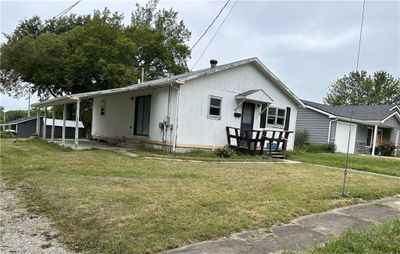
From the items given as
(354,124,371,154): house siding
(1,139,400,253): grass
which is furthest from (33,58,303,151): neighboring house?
(354,124,371,154): house siding

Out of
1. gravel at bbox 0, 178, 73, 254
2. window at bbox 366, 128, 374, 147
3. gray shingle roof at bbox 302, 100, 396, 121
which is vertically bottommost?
gravel at bbox 0, 178, 73, 254

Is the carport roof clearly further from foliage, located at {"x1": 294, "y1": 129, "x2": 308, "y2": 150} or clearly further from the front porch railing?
foliage, located at {"x1": 294, "y1": 129, "x2": 308, "y2": 150}

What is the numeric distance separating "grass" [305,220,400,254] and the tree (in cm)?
5067

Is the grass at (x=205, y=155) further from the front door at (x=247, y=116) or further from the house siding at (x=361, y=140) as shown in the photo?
the house siding at (x=361, y=140)

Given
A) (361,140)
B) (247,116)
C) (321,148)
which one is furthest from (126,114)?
(361,140)

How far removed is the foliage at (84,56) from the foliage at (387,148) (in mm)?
18785

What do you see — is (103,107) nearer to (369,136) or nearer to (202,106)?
(202,106)

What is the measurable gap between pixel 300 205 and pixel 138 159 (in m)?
6.67

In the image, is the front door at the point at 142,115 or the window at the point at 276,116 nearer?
the front door at the point at 142,115

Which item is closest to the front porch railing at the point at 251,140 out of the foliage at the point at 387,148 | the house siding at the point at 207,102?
the house siding at the point at 207,102

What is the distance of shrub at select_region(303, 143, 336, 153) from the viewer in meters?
22.2

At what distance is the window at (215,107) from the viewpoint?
607 inches

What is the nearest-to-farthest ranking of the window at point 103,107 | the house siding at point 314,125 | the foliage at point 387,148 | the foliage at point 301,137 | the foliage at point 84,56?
the window at point 103,107 → the foliage at point 301,137 → the house siding at point 314,125 → the foliage at point 387,148 → the foliage at point 84,56

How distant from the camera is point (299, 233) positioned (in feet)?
15.0
